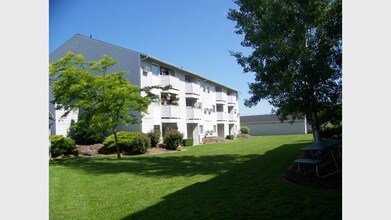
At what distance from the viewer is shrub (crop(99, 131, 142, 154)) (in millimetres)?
11327

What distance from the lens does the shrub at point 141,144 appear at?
419 inches

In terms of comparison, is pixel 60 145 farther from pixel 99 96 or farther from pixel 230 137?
pixel 230 137

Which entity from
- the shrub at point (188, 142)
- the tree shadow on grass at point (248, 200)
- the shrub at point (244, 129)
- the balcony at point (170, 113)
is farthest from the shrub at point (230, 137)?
the tree shadow on grass at point (248, 200)

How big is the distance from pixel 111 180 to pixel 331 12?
5818mm

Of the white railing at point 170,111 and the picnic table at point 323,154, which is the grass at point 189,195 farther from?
the white railing at point 170,111

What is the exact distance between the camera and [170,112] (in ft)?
31.9

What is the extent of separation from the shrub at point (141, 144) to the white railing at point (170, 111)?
1.02m

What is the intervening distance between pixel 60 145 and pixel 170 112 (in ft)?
16.2

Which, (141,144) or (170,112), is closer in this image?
(170,112)

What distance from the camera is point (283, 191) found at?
5.19 meters

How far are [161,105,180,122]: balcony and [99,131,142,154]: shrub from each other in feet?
4.95

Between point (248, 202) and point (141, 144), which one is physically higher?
point (141, 144)

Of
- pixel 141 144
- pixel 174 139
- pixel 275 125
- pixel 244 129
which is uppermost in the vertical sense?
pixel 275 125

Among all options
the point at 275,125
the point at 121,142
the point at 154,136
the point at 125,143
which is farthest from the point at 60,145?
the point at 275,125
